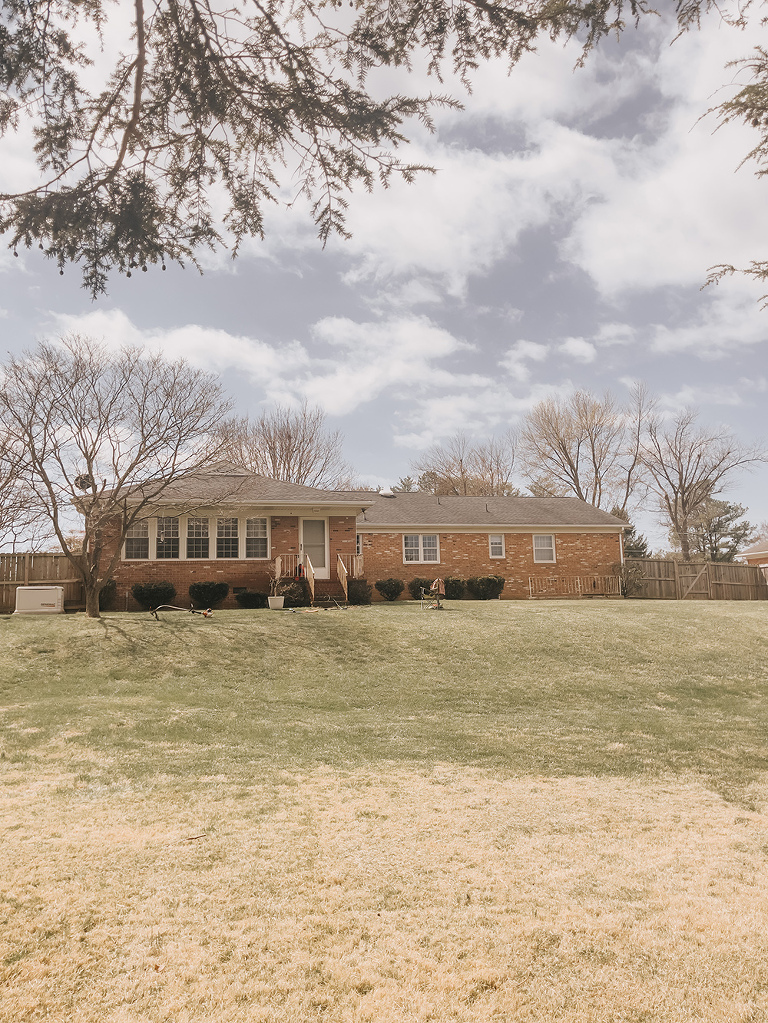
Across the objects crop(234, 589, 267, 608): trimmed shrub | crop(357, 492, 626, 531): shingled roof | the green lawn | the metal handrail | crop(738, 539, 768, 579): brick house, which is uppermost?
crop(357, 492, 626, 531): shingled roof

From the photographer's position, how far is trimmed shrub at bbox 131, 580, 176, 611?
19.4 meters

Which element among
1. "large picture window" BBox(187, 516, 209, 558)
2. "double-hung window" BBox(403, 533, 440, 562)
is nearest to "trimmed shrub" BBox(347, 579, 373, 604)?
"large picture window" BBox(187, 516, 209, 558)

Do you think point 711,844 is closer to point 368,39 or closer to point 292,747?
point 292,747

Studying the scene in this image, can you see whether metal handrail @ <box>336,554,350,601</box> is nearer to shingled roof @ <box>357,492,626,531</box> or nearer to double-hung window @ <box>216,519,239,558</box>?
double-hung window @ <box>216,519,239,558</box>

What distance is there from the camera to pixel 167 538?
20.7 metres

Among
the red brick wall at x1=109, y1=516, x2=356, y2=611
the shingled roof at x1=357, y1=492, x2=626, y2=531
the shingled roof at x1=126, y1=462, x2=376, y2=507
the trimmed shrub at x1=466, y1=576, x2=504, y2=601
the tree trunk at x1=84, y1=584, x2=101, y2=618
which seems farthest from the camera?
the shingled roof at x1=357, y1=492, x2=626, y2=531

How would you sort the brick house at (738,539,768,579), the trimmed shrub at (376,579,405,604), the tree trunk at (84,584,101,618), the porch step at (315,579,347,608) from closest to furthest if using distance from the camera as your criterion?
the tree trunk at (84,584,101,618) → the porch step at (315,579,347,608) → the trimmed shrub at (376,579,405,604) → the brick house at (738,539,768,579)

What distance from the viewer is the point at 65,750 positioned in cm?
705

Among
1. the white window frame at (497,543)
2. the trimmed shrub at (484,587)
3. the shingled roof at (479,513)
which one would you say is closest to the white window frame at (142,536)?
the shingled roof at (479,513)

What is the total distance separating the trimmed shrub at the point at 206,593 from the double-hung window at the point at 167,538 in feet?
5.27

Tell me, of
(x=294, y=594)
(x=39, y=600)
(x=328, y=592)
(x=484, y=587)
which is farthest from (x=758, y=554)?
(x=39, y=600)

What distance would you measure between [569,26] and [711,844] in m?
5.86

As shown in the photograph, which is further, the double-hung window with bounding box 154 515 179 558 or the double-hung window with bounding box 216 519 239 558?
the double-hung window with bounding box 216 519 239 558

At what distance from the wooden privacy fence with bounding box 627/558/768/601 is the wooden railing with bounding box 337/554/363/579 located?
12.5m
